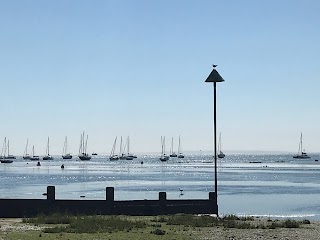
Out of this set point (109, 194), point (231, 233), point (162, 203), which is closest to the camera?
point (231, 233)

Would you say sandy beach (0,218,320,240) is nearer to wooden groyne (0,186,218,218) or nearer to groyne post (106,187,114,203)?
wooden groyne (0,186,218,218)

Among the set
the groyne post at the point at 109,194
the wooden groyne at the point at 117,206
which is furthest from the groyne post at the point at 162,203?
the groyne post at the point at 109,194

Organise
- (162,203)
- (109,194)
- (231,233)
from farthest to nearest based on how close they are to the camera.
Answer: (109,194) < (162,203) < (231,233)

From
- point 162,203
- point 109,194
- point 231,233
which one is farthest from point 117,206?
point 231,233

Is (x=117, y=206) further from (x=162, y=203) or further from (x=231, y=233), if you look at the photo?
(x=231, y=233)

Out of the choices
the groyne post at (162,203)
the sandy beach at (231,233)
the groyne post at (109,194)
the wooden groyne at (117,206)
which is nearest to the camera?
the sandy beach at (231,233)


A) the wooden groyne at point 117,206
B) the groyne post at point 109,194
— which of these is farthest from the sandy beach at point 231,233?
the groyne post at point 109,194

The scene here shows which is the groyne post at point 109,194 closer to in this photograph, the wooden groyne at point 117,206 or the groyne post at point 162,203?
the wooden groyne at point 117,206

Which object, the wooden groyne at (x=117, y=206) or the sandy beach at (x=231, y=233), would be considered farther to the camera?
the wooden groyne at (x=117, y=206)

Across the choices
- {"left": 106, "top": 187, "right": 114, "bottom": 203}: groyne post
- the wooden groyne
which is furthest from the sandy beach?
{"left": 106, "top": 187, "right": 114, "bottom": 203}: groyne post

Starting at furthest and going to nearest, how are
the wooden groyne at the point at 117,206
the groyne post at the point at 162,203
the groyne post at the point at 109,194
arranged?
1. the groyne post at the point at 109,194
2. the groyne post at the point at 162,203
3. the wooden groyne at the point at 117,206

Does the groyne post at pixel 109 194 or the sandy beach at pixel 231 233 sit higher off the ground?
the groyne post at pixel 109 194

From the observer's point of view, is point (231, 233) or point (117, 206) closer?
point (231, 233)

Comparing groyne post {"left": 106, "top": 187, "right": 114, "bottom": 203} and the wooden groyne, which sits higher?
groyne post {"left": 106, "top": 187, "right": 114, "bottom": 203}
